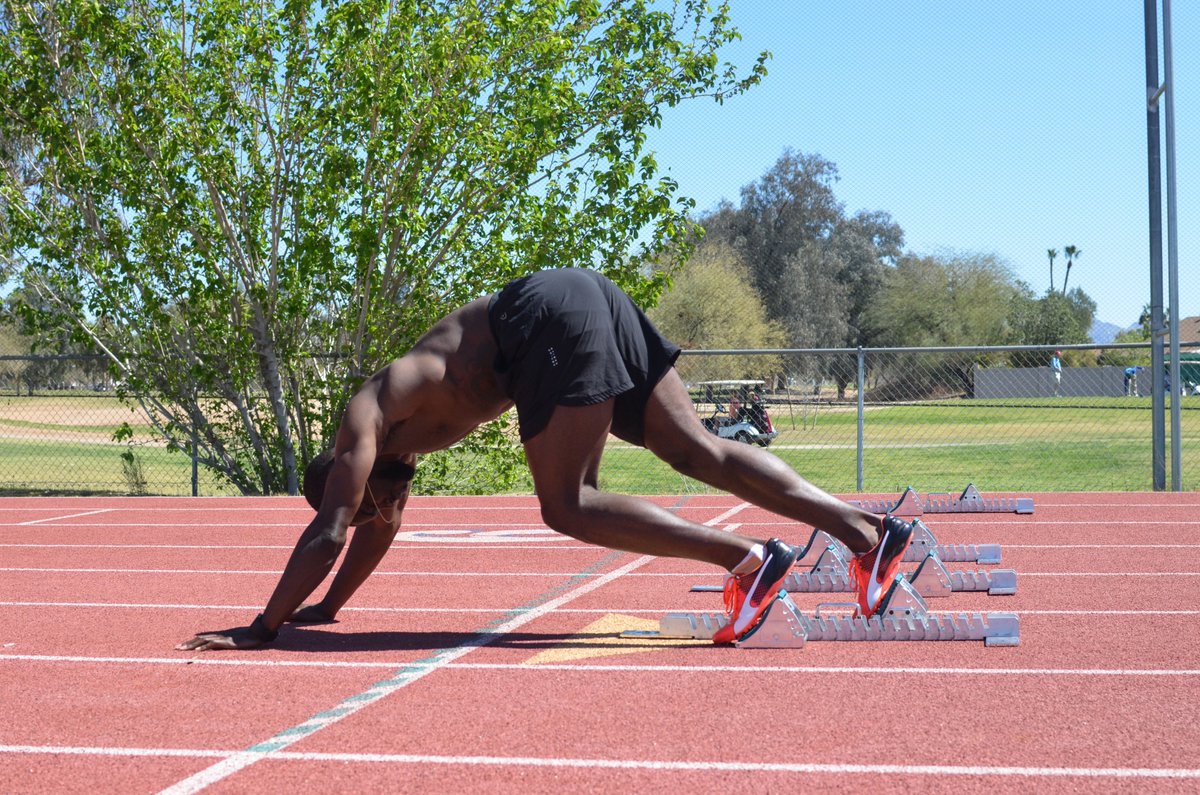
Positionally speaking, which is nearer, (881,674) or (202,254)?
(881,674)

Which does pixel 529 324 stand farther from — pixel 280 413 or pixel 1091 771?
pixel 280 413

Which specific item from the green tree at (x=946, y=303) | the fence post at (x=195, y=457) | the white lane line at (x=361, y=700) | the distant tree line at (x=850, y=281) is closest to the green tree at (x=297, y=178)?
the fence post at (x=195, y=457)

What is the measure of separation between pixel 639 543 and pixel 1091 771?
1931mm

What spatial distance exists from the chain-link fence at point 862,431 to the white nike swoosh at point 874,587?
8686 millimetres

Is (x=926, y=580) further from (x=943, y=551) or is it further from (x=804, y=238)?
(x=804, y=238)

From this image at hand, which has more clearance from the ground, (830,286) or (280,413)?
(830,286)

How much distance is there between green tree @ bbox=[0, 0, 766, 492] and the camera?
14.4 metres

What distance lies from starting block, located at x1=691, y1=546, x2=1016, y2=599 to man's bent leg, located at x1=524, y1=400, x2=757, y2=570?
1779 mm

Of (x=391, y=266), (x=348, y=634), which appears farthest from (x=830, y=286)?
(x=348, y=634)

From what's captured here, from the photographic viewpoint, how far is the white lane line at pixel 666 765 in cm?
345

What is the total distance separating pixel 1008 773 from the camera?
3441mm

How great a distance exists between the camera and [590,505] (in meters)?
4.95

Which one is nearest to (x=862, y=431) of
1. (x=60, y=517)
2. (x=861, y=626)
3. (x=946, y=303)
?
(x=60, y=517)

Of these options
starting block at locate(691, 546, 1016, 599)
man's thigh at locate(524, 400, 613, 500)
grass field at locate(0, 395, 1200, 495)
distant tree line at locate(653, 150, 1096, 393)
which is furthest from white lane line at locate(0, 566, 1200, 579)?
distant tree line at locate(653, 150, 1096, 393)
